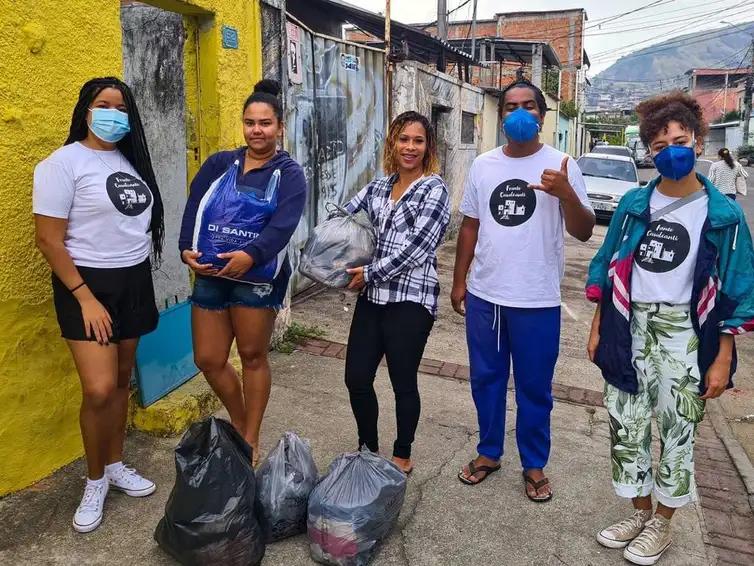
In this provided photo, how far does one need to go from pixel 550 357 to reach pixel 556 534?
79 cm

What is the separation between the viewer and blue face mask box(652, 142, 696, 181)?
2.52 metres

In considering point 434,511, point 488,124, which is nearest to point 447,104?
point 488,124

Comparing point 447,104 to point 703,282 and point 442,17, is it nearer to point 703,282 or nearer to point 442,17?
point 442,17

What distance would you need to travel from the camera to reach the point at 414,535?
2.87m

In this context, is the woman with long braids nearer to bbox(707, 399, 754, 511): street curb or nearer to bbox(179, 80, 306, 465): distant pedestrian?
bbox(179, 80, 306, 465): distant pedestrian

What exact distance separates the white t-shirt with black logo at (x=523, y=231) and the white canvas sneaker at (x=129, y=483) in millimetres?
1836

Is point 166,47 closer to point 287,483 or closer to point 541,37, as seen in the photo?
point 287,483

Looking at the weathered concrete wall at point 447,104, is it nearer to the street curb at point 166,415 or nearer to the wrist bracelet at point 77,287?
the street curb at point 166,415

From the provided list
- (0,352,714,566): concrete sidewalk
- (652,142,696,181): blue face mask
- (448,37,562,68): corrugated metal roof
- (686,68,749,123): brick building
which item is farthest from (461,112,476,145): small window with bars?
(686,68,749,123): brick building

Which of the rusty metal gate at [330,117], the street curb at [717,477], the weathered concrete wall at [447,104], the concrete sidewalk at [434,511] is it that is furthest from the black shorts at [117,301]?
the weathered concrete wall at [447,104]

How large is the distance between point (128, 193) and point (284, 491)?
4.62 ft

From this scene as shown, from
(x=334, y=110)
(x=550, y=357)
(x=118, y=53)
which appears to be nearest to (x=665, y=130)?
(x=550, y=357)

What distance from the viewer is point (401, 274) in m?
3.01

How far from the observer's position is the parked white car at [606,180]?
46.9 ft
